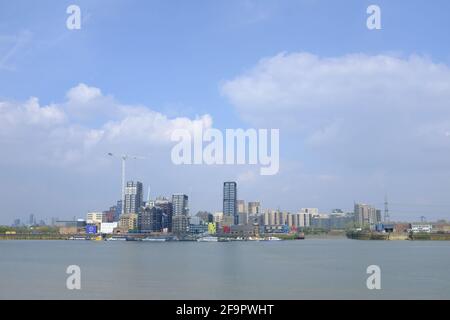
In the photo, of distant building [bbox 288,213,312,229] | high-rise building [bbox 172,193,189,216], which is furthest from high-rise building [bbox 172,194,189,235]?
distant building [bbox 288,213,312,229]

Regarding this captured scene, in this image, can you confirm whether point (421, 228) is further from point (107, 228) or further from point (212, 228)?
point (107, 228)

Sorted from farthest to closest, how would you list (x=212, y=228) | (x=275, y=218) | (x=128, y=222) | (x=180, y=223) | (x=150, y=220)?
(x=275, y=218), (x=212, y=228), (x=128, y=222), (x=150, y=220), (x=180, y=223)

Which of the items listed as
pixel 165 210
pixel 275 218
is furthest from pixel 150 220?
pixel 275 218

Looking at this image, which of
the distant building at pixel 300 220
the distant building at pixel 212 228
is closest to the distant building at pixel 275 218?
the distant building at pixel 300 220

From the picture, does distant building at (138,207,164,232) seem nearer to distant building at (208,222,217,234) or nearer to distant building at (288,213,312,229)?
distant building at (208,222,217,234)

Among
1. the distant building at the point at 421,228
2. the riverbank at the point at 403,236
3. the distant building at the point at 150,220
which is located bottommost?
the riverbank at the point at 403,236

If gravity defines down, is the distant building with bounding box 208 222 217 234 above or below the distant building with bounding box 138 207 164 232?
below

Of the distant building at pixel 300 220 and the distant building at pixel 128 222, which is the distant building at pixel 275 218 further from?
the distant building at pixel 128 222

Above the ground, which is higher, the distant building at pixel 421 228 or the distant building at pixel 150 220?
the distant building at pixel 150 220
